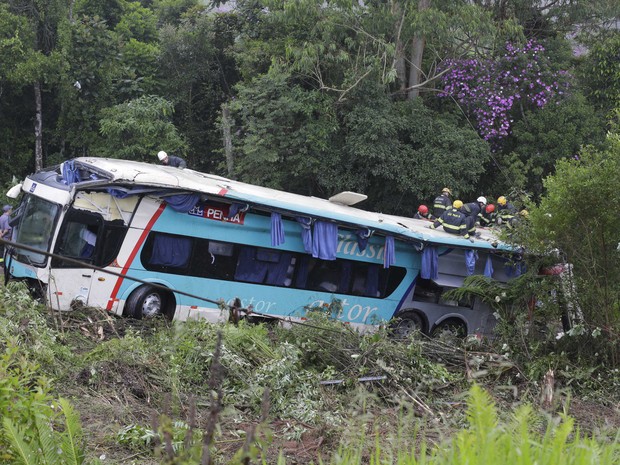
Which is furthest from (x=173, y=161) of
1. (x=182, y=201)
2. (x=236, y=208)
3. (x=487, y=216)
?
(x=487, y=216)

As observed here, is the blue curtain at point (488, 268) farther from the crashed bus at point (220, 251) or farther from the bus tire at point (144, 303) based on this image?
the bus tire at point (144, 303)

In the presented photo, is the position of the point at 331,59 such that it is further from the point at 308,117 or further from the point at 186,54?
the point at 186,54

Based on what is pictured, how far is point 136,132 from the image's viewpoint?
2116cm

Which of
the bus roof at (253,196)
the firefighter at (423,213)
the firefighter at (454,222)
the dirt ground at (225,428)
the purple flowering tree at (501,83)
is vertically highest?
the purple flowering tree at (501,83)

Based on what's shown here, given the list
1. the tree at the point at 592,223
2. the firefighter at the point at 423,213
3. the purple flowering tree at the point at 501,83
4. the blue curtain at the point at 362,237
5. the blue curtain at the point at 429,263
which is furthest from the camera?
the purple flowering tree at the point at 501,83

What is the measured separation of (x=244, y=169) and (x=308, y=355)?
11.9 meters

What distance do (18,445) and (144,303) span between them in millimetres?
8325

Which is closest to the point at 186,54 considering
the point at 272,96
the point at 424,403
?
the point at 272,96

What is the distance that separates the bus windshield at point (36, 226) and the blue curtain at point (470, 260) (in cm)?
802

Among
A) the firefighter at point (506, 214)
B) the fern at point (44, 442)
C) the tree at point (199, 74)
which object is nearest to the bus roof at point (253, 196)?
the firefighter at point (506, 214)

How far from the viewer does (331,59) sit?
20.2m

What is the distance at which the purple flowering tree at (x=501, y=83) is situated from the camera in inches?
847

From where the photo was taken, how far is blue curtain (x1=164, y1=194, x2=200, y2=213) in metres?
12.5

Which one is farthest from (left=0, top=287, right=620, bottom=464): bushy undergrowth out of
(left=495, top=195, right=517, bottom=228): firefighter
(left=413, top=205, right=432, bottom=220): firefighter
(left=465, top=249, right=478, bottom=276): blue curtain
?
(left=413, top=205, right=432, bottom=220): firefighter
